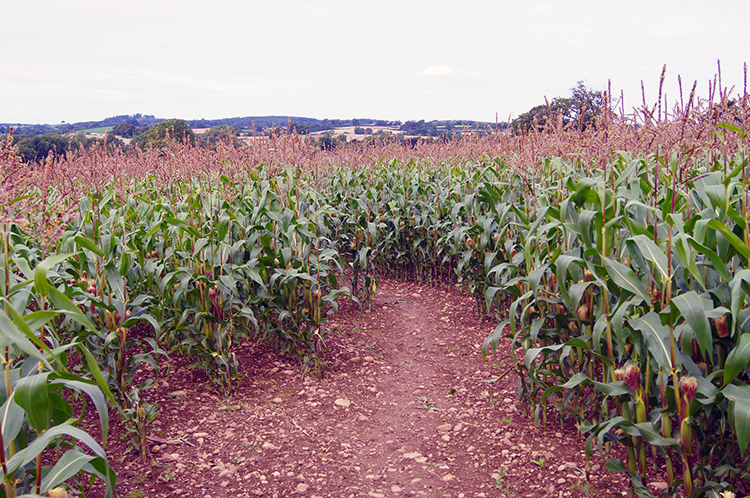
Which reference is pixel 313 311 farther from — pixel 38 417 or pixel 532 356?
pixel 38 417

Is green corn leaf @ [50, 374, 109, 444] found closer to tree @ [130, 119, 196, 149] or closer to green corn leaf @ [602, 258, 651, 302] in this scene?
green corn leaf @ [602, 258, 651, 302]

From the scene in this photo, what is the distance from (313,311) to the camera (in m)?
4.85

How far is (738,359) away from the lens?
225 cm

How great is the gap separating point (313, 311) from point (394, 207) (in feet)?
11.0

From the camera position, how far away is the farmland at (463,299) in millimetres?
2289

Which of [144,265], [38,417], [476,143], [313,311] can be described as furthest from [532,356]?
[476,143]

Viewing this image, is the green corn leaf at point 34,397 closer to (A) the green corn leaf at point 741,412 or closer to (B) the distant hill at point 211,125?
(A) the green corn leaf at point 741,412

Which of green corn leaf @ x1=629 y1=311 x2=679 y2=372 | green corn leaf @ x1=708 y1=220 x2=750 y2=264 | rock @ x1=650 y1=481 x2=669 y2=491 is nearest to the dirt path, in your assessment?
rock @ x1=650 y1=481 x2=669 y2=491

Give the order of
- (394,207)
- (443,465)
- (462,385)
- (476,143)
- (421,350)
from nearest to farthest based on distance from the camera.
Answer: (443,465), (462,385), (421,350), (394,207), (476,143)

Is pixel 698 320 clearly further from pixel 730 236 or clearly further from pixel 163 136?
pixel 163 136

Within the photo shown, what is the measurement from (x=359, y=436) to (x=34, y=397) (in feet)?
8.77

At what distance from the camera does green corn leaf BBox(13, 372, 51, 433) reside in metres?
1.77

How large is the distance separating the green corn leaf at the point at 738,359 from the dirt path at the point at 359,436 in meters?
1.01

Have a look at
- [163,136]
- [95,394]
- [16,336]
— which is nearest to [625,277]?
[95,394]
